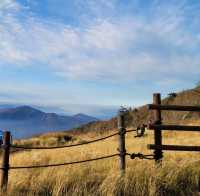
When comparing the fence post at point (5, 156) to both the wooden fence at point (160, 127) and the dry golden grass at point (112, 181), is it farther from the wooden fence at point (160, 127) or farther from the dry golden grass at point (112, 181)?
the wooden fence at point (160, 127)

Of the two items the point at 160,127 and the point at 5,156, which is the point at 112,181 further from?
the point at 5,156

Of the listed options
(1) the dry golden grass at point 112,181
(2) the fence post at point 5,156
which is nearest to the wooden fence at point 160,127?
(1) the dry golden grass at point 112,181

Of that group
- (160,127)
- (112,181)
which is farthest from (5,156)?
(160,127)

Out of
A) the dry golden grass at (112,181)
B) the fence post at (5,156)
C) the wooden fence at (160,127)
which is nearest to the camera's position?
the dry golden grass at (112,181)

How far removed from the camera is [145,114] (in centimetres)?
5981

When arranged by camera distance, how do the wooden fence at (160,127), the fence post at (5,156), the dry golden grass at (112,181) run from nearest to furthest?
1. the dry golden grass at (112,181)
2. the fence post at (5,156)
3. the wooden fence at (160,127)

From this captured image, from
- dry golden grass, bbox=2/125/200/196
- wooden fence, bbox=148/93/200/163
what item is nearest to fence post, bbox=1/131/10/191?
dry golden grass, bbox=2/125/200/196

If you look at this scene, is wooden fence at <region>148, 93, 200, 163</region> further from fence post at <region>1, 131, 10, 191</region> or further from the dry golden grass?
fence post at <region>1, 131, 10, 191</region>

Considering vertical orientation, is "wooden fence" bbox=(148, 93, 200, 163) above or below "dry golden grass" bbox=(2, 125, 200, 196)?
above

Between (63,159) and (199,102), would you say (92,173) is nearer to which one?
(63,159)

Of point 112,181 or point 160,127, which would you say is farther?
point 160,127

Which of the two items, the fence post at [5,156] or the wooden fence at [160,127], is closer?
the fence post at [5,156]

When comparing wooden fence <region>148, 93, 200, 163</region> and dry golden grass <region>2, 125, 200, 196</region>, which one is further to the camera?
wooden fence <region>148, 93, 200, 163</region>

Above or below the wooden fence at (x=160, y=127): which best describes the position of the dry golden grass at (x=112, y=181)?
below
